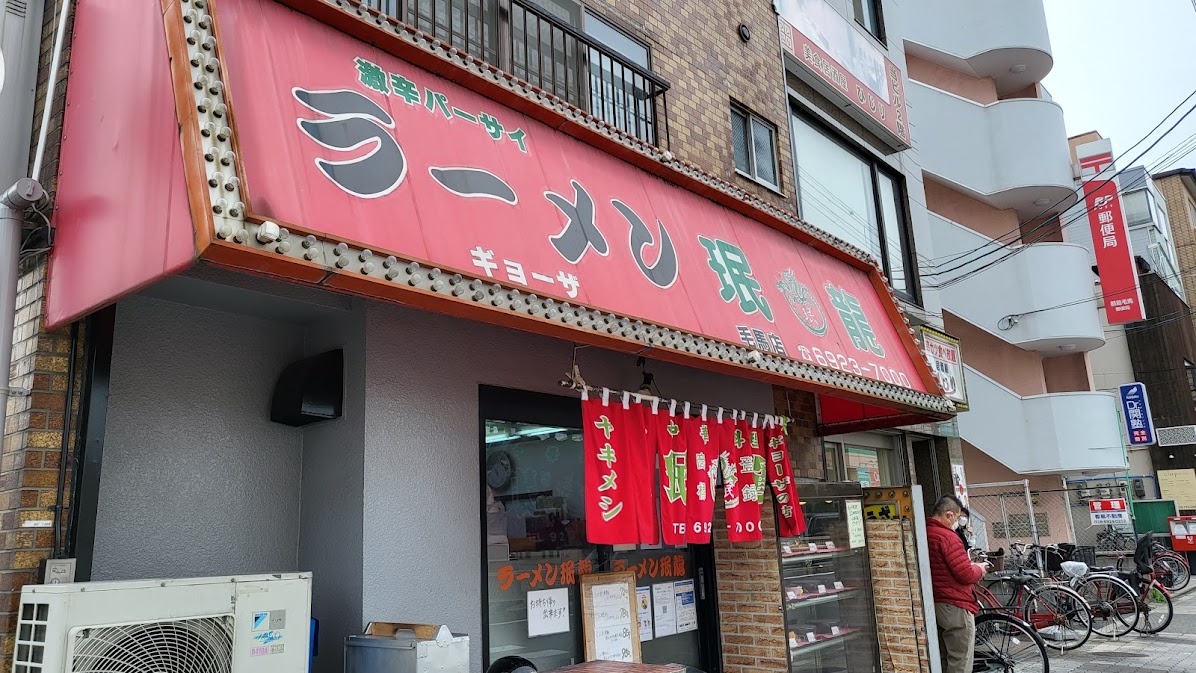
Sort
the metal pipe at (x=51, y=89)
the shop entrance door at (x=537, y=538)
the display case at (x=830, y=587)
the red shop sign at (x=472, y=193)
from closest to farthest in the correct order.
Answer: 1. the red shop sign at (x=472, y=193)
2. the metal pipe at (x=51, y=89)
3. the shop entrance door at (x=537, y=538)
4. the display case at (x=830, y=587)

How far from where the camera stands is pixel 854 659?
9.27m

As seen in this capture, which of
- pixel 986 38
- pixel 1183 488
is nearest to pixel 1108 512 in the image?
pixel 1183 488

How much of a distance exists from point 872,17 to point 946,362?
705 cm

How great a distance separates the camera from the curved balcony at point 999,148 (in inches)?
866

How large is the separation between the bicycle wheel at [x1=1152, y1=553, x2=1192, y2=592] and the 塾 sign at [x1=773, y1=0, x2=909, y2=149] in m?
12.2

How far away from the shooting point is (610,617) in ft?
23.6

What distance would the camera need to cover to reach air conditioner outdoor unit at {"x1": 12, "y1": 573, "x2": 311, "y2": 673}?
11.9 ft

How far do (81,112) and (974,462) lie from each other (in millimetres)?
23257

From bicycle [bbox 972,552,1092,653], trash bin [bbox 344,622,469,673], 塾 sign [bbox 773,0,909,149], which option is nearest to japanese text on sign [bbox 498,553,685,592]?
trash bin [bbox 344,622,469,673]

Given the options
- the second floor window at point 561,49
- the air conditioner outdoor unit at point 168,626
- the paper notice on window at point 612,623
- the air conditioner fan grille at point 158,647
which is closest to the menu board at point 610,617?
the paper notice on window at point 612,623

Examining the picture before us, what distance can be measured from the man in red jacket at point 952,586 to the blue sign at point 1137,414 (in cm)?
2370

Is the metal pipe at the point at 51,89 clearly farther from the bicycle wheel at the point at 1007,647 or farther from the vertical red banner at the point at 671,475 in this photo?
the bicycle wheel at the point at 1007,647

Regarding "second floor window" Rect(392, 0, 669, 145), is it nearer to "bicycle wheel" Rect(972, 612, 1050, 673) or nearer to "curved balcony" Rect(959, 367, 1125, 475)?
"bicycle wheel" Rect(972, 612, 1050, 673)

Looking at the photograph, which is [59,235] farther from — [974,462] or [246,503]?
[974,462]
